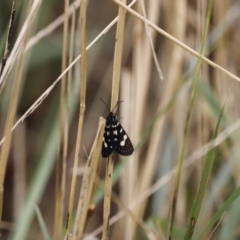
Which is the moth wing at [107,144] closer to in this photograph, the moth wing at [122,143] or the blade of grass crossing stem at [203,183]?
the moth wing at [122,143]

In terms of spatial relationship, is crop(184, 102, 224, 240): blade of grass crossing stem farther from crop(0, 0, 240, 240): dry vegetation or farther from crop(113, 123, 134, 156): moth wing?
crop(113, 123, 134, 156): moth wing

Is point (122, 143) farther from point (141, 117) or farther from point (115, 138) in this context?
point (141, 117)

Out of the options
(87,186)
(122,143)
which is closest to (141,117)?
(122,143)

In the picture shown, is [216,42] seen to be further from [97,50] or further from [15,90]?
[15,90]

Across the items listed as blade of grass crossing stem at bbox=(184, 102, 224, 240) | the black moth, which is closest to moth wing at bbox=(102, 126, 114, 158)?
the black moth

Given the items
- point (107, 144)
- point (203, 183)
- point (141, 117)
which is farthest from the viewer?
point (141, 117)

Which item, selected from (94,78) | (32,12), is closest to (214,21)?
(94,78)

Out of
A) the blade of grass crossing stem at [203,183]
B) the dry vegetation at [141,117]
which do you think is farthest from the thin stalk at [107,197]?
the blade of grass crossing stem at [203,183]

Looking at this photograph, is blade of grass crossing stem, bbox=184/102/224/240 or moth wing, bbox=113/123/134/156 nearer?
blade of grass crossing stem, bbox=184/102/224/240
